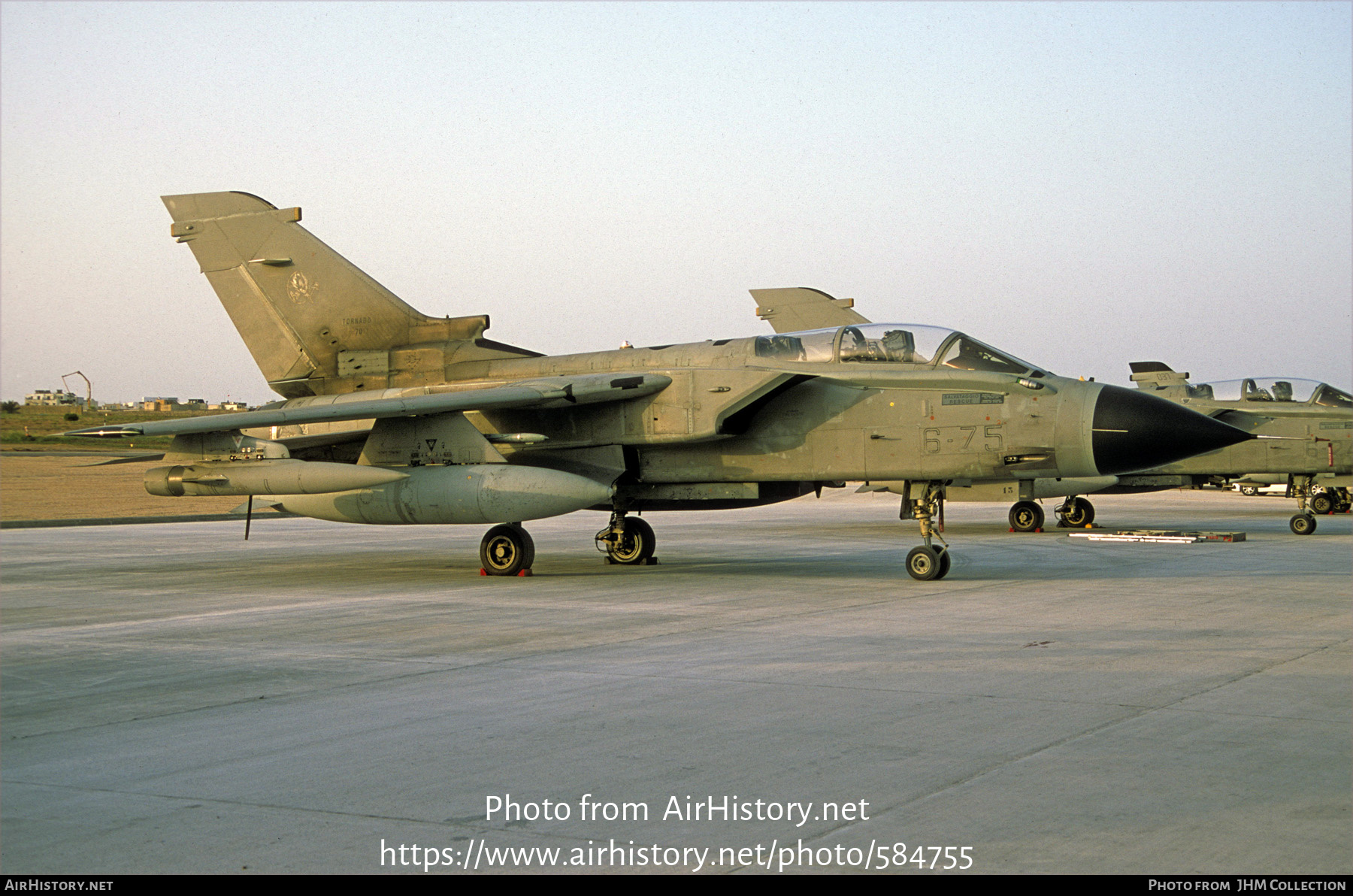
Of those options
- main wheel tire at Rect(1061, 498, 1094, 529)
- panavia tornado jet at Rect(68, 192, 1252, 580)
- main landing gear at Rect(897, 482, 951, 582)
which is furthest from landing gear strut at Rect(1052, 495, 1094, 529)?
main landing gear at Rect(897, 482, 951, 582)

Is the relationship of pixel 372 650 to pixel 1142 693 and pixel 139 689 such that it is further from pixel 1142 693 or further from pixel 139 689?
pixel 1142 693

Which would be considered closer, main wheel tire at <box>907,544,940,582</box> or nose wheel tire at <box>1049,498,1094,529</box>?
main wheel tire at <box>907,544,940,582</box>

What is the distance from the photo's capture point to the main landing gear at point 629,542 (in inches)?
584

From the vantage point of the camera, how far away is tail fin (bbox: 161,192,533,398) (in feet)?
50.5

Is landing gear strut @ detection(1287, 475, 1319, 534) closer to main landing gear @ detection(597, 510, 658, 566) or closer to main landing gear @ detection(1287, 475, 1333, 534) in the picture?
main landing gear @ detection(1287, 475, 1333, 534)

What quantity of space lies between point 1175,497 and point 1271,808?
3939 centimetres

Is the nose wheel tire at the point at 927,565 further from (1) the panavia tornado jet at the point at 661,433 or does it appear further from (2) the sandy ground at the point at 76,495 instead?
(2) the sandy ground at the point at 76,495

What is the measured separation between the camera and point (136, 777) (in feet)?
15.4

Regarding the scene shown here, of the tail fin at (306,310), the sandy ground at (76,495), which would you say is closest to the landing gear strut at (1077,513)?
the tail fin at (306,310)

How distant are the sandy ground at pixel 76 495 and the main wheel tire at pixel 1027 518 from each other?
16.9 metres

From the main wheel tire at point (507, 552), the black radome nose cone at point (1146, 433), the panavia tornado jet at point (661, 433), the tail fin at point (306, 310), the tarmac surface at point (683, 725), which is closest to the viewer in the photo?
the tarmac surface at point (683, 725)

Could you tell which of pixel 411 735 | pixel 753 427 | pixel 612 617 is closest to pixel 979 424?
pixel 753 427

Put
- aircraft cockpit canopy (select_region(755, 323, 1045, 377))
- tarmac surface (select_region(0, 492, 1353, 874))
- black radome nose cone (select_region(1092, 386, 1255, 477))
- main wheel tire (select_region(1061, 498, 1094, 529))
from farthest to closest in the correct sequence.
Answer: main wheel tire (select_region(1061, 498, 1094, 529)) < aircraft cockpit canopy (select_region(755, 323, 1045, 377)) < black radome nose cone (select_region(1092, 386, 1255, 477)) < tarmac surface (select_region(0, 492, 1353, 874))

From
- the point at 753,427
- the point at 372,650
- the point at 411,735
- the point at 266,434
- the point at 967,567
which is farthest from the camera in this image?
the point at 266,434
